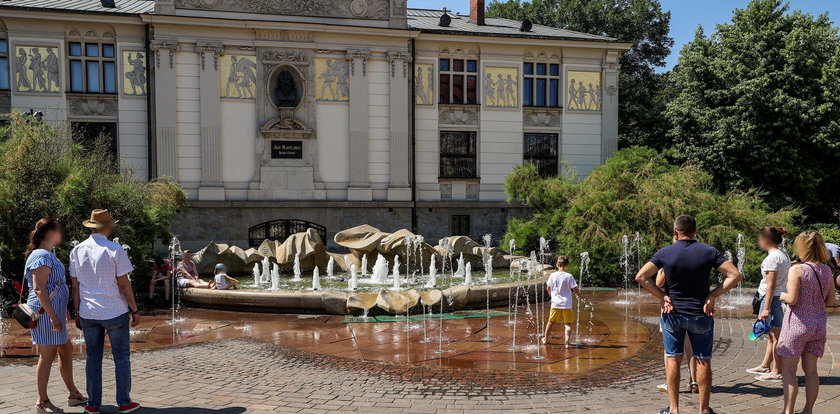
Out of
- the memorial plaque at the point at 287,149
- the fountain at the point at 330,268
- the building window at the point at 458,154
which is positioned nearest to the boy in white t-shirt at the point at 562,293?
the fountain at the point at 330,268

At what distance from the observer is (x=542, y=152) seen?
89.2 feet

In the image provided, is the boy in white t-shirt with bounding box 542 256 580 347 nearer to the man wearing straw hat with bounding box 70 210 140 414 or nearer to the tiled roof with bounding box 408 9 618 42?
the man wearing straw hat with bounding box 70 210 140 414

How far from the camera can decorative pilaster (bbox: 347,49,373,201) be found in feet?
81.5

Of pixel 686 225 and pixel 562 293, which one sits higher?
pixel 686 225

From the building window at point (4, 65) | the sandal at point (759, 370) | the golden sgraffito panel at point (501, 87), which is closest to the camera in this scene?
the sandal at point (759, 370)

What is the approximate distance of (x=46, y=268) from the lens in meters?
6.09

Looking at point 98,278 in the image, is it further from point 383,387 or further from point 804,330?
point 804,330

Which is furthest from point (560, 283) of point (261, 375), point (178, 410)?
point (178, 410)

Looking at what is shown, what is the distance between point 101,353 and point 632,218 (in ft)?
49.3

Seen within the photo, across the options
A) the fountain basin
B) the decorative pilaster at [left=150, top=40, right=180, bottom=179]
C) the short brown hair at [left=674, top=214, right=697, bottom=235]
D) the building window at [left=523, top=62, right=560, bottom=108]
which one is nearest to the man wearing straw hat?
the short brown hair at [left=674, top=214, right=697, bottom=235]

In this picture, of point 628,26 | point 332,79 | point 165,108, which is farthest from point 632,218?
point 628,26

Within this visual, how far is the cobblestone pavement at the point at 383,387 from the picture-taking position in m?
6.52

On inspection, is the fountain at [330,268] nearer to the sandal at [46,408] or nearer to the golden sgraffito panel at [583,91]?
the sandal at [46,408]

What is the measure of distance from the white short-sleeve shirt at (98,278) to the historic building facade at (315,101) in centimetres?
1791
